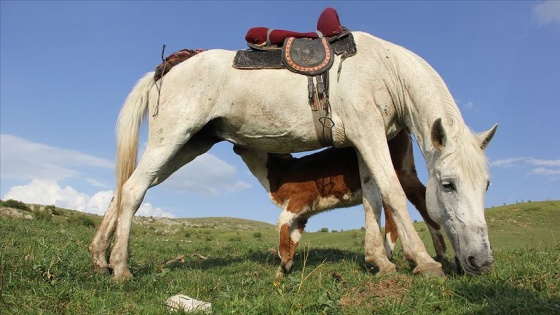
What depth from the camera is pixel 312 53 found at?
20.1ft

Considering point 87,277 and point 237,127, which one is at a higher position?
point 237,127

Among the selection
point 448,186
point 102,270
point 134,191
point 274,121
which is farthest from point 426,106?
point 102,270

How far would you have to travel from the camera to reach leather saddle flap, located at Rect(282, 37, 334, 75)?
599 cm

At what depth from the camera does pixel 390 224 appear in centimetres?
680

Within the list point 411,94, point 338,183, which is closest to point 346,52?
point 411,94

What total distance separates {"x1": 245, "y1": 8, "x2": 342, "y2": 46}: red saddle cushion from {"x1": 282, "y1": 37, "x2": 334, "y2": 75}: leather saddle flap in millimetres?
201

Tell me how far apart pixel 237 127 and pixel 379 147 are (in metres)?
2.03

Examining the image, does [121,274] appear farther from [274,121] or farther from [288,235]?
[274,121]

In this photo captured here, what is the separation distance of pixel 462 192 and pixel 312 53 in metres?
2.70

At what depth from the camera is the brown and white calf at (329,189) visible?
6688 mm

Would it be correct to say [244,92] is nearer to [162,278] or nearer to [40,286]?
[162,278]

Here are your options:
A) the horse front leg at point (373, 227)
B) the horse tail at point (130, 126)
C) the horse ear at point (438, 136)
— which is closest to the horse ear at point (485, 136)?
the horse ear at point (438, 136)

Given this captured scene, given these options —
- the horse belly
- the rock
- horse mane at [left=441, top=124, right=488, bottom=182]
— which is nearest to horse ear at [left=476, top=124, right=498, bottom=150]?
horse mane at [left=441, top=124, right=488, bottom=182]

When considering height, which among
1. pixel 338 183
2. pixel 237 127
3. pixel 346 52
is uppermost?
pixel 346 52
